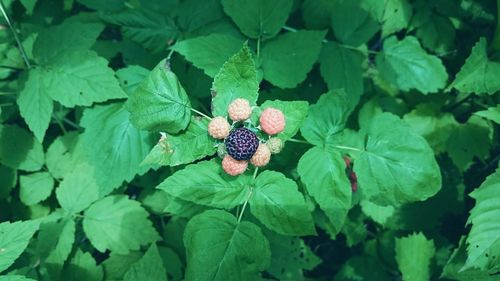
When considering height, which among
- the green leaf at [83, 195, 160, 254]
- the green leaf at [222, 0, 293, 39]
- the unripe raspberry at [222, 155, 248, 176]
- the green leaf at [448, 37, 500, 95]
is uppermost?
the green leaf at [222, 0, 293, 39]

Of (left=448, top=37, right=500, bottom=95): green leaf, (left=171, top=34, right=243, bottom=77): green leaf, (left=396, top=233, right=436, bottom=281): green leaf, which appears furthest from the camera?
(left=396, top=233, right=436, bottom=281): green leaf

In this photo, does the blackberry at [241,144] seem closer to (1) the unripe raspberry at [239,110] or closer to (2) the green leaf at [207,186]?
(1) the unripe raspberry at [239,110]

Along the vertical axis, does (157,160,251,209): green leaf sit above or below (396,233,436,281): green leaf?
above

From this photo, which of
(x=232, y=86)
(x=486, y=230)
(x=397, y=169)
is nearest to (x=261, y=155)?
(x=232, y=86)

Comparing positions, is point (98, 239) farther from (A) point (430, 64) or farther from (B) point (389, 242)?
(A) point (430, 64)

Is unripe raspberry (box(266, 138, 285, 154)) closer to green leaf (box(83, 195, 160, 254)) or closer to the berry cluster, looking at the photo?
the berry cluster

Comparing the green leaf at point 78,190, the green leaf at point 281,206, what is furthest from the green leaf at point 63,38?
the green leaf at point 281,206

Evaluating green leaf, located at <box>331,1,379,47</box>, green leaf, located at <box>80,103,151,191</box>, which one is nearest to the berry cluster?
green leaf, located at <box>80,103,151,191</box>
